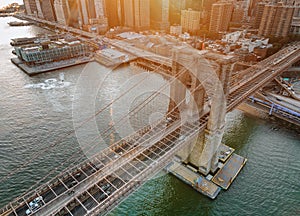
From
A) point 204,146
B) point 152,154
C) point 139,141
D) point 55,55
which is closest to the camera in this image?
point 152,154

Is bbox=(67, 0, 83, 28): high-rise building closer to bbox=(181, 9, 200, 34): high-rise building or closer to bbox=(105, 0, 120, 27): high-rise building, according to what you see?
bbox=(105, 0, 120, 27): high-rise building

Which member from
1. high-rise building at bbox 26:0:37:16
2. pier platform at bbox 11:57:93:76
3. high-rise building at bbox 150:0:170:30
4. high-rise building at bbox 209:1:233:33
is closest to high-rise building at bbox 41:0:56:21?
high-rise building at bbox 26:0:37:16

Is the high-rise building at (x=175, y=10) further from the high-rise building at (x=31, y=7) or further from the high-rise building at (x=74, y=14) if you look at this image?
the high-rise building at (x=31, y=7)

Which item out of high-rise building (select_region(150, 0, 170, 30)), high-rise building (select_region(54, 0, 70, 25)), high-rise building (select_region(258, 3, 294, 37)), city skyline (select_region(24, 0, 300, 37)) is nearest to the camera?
high-rise building (select_region(258, 3, 294, 37))

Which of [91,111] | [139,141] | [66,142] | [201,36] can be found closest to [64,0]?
[201,36]

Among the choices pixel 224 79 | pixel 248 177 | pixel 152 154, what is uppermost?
pixel 224 79

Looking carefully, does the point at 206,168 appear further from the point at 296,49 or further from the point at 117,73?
the point at 296,49
